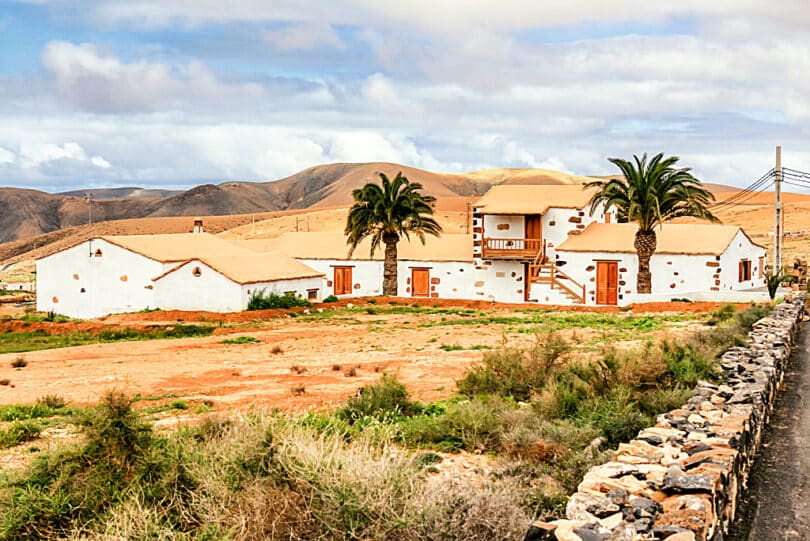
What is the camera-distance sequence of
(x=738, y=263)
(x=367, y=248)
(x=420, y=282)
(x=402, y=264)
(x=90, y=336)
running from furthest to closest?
1. (x=367, y=248)
2. (x=402, y=264)
3. (x=420, y=282)
4. (x=738, y=263)
5. (x=90, y=336)

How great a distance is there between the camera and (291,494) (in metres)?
6.18

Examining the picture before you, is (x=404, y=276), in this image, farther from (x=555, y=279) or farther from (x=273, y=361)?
(x=273, y=361)

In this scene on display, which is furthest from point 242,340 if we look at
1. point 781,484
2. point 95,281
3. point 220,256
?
point 781,484

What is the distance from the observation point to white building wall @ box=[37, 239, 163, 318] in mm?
41562

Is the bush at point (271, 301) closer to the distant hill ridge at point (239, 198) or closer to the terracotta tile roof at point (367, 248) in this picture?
the terracotta tile roof at point (367, 248)

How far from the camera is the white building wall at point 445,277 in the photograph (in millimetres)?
46094

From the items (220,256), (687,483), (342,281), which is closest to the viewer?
(687,483)

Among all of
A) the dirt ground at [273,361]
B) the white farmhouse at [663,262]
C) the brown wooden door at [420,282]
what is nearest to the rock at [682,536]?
the dirt ground at [273,361]

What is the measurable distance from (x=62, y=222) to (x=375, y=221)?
132m

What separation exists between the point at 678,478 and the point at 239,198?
166 metres

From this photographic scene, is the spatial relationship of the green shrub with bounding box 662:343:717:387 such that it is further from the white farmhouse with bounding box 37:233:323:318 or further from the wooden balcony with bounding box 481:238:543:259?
the wooden balcony with bounding box 481:238:543:259

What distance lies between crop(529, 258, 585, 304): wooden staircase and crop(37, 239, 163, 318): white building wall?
18.8m

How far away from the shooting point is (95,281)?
42719 millimetres

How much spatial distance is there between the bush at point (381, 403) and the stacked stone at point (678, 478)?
393 cm
